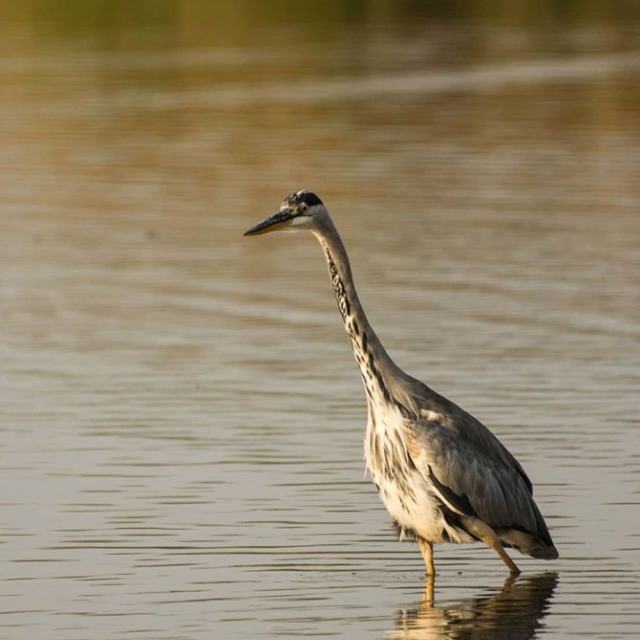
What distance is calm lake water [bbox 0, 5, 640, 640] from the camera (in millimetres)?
9594

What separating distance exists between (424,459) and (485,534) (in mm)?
487

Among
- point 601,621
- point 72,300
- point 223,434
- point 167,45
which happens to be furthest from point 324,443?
point 167,45

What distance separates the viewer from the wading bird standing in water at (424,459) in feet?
31.6

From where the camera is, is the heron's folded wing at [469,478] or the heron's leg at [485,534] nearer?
the heron's folded wing at [469,478]

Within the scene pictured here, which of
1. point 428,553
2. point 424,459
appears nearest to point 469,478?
point 424,459

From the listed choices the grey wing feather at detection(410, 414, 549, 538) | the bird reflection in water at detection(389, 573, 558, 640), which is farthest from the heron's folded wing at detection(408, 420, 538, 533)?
the bird reflection in water at detection(389, 573, 558, 640)

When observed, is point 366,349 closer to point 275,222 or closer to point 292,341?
point 275,222

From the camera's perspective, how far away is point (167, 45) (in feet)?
135

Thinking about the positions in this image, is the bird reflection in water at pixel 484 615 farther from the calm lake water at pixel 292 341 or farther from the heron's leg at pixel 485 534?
the heron's leg at pixel 485 534

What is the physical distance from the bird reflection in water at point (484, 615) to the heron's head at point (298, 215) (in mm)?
1735

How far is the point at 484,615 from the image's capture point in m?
9.27

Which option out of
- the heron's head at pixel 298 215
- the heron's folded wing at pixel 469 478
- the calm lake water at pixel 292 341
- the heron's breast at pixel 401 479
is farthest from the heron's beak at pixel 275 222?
the calm lake water at pixel 292 341

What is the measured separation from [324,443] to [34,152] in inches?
598

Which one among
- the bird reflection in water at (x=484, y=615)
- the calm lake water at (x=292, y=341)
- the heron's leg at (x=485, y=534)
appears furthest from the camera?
the heron's leg at (x=485, y=534)
